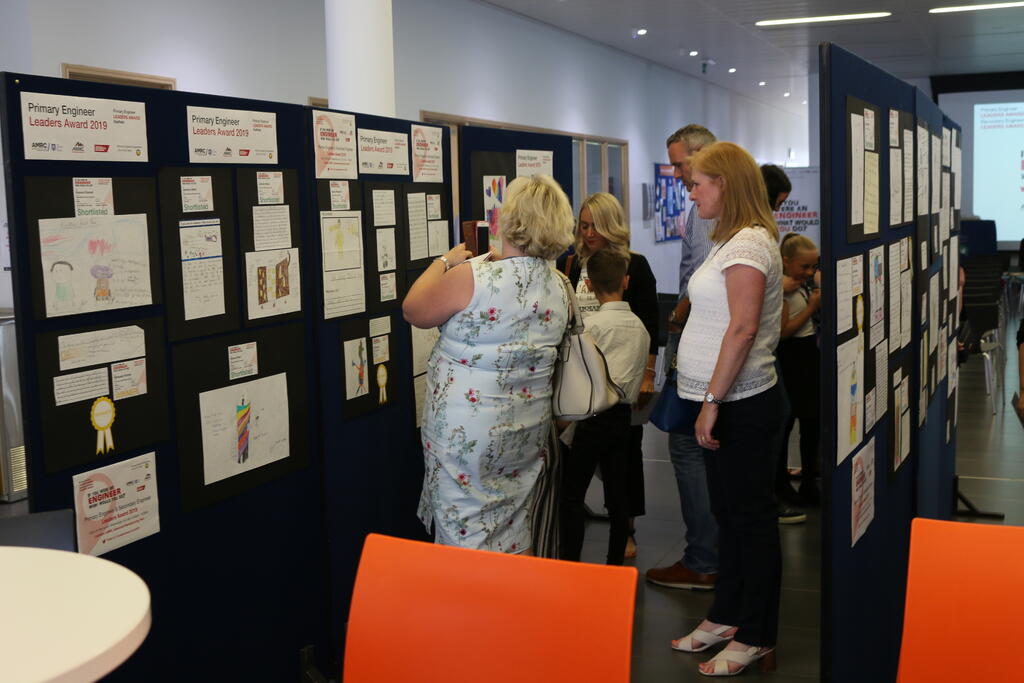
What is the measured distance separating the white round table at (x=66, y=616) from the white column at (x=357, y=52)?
371 cm

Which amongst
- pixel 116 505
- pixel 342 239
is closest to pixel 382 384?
pixel 342 239

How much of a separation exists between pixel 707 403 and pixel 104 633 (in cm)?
218

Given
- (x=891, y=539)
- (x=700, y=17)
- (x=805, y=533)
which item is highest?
(x=700, y=17)

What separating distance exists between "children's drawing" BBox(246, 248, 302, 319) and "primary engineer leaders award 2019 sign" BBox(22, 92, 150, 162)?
470 millimetres

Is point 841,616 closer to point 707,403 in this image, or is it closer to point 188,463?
point 707,403

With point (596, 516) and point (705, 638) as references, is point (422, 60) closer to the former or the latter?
point (596, 516)

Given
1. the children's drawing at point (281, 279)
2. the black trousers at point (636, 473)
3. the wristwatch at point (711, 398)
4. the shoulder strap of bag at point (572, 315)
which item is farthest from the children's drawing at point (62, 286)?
the black trousers at point (636, 473)

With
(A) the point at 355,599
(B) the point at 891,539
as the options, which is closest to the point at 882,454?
(B) the point at 891,539

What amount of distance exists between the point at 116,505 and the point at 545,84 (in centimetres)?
949

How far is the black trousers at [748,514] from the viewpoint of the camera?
3.03 metres

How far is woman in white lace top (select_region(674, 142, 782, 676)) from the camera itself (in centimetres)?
290

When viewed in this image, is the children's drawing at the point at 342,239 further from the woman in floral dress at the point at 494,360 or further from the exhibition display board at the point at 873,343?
the exhibition display board at the point at 873,343

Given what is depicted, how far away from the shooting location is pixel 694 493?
3812 millimetres

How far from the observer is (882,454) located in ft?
9.32
